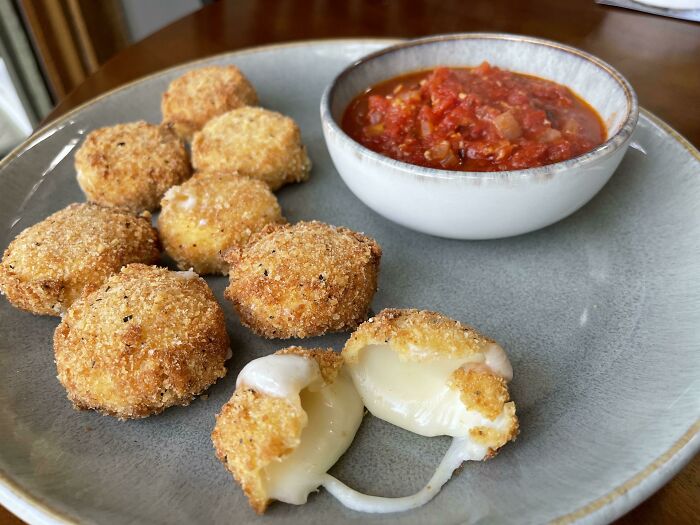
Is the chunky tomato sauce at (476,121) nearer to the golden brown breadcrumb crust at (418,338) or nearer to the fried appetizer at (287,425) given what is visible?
the golden brown breadcrumb crust at (418,338)

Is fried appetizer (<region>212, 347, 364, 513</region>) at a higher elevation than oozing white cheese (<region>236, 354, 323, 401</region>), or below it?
below

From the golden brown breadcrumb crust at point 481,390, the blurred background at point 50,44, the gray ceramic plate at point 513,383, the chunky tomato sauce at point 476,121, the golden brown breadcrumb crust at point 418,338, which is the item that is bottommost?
the blurred background at point 50,44

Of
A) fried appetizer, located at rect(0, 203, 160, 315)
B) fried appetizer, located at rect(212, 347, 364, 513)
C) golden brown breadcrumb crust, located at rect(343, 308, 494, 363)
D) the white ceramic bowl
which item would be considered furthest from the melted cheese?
fried appetizer, located at rect(0, 203, 160, 315)

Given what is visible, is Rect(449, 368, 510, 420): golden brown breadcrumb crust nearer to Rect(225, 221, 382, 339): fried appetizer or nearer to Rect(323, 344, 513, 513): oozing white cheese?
Rect(323, 344, 513, 513): oozing white cheese

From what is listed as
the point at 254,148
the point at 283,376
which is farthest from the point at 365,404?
the point at 254,148

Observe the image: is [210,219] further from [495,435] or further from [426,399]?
[495,435]

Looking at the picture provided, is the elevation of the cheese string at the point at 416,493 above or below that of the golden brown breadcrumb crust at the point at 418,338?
below

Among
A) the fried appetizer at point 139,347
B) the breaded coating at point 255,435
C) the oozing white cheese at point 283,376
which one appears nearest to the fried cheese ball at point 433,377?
the oozing white cheese at point 283,376
